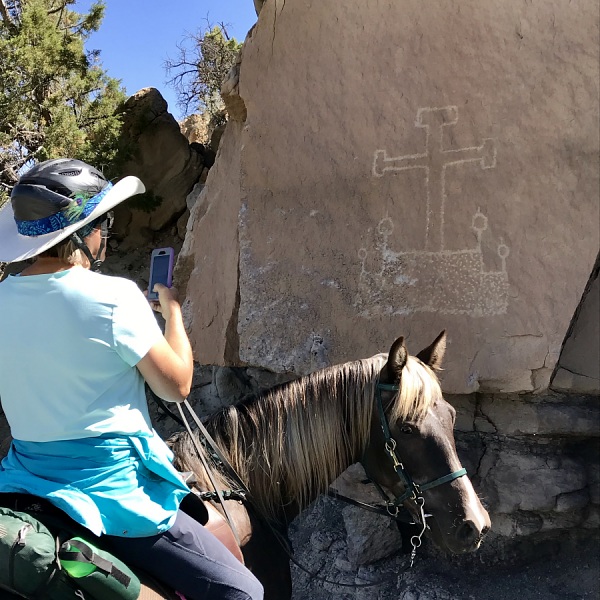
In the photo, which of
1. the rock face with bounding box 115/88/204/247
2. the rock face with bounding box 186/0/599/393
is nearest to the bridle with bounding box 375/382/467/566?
Result: the rock face with bounding box 186/0/599/393

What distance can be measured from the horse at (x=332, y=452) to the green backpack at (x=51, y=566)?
673mm

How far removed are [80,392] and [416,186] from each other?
10.7ft

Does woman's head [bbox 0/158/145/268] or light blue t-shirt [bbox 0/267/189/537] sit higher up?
woman's head [bbox 0/158/145/268]

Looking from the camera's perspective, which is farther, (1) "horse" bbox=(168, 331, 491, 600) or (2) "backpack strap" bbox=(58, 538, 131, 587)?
(1) "horse" bbox=(168, 331, 491, 600)

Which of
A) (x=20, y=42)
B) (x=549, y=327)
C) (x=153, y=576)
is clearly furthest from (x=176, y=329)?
(x=20, y=42)

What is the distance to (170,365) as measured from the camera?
1.79 metres

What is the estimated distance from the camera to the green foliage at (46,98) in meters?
7.52

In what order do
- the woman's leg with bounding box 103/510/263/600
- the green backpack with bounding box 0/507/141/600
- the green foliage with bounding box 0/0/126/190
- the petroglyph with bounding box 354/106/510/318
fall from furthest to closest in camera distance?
the green foliage with bounding box 0/0/126/190 < the petroglyph with bounding box 354/106/510/318 < the woman's leg with bounding box 103/510/263/600 < the green backpack with bounding box 0/507/141/600

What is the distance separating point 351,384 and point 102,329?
3.83 ft

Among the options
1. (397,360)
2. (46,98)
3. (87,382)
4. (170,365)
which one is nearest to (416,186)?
(397,360)

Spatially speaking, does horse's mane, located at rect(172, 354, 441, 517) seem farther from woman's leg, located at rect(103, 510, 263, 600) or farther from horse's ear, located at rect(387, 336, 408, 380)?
woman's leg, located at rect(103, 510, 263, 600)

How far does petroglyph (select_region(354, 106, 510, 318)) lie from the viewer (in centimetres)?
409

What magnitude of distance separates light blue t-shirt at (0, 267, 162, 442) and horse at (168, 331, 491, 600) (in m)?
0.69

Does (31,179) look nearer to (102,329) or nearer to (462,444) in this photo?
(102,329)
